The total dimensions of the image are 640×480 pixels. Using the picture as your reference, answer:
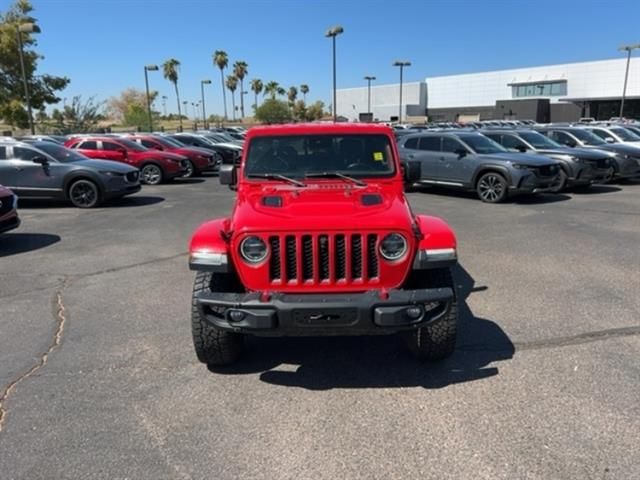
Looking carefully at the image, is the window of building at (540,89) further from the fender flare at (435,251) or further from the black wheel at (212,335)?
the black wheel at (212,335)

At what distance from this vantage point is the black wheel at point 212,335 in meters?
3.70

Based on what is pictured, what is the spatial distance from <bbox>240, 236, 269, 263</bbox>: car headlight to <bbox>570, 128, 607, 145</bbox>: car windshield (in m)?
15.8

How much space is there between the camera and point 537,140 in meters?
14.9

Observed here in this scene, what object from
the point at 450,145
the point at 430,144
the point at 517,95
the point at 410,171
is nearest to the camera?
the point at 410,171

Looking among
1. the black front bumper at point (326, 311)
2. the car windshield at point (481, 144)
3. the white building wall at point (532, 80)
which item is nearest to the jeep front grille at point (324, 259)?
the black front bumper at point (326, 311)

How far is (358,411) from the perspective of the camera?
3.40m

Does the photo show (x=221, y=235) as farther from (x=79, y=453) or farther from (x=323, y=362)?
(x=79, y=453)

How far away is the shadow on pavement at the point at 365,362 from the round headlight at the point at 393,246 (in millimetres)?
960

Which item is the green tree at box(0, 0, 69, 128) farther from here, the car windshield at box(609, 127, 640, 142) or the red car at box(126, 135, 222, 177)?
the car windshield at box(609, 127, 640, 142)

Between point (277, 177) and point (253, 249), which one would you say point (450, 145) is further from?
point (253, 249)

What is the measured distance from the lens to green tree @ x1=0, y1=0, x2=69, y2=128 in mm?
38312

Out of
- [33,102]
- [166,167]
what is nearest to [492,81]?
[33,102]

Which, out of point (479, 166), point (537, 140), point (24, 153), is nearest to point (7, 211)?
point (24, 153)

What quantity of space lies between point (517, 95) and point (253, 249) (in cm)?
9502
